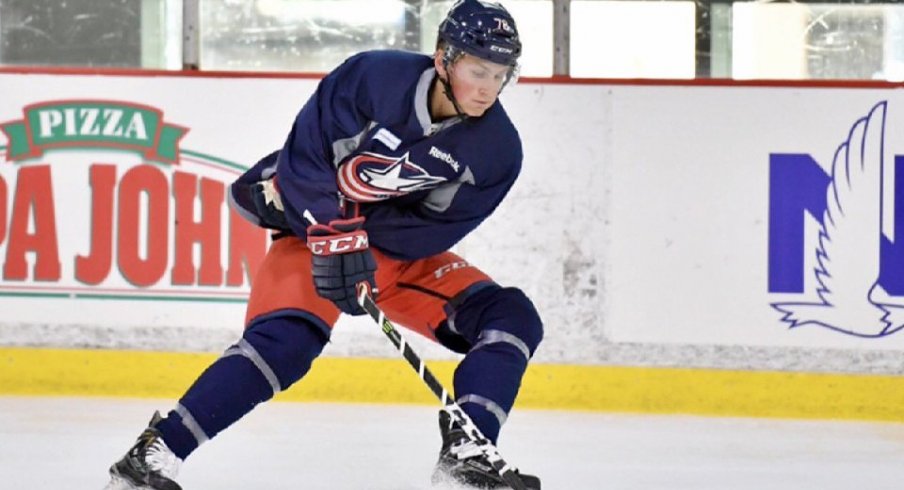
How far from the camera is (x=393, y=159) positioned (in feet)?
9.37

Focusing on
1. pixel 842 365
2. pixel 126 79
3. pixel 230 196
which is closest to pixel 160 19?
pixel 126 79

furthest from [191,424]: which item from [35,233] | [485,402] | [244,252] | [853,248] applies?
[853,248]

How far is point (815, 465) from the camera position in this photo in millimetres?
3553

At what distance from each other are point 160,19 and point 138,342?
1044mm

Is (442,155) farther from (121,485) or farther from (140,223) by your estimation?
(140,223)

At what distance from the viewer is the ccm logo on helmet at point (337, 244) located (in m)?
2.69

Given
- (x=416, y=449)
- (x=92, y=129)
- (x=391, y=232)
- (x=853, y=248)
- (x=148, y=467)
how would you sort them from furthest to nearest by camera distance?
(x=92, y=129) < (x=853, y=248) < (x=416, y=449) < (x=391, y=232) < (x=148, y=467)

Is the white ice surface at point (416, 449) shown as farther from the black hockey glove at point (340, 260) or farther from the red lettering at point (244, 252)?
the black hockey glove at point (340, 260)

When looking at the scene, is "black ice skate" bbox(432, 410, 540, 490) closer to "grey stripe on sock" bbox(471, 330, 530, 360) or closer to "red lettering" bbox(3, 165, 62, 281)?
"grey stripe on sock" bbox(471, 330, 530, 360)

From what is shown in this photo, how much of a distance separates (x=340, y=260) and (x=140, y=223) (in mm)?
2172

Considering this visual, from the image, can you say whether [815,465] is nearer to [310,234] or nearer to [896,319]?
[896,319]

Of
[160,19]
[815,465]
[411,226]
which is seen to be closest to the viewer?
[411,226]

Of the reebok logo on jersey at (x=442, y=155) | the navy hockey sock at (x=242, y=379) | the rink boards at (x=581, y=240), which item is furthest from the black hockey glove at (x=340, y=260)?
the rink boards at (x=581, y=240)

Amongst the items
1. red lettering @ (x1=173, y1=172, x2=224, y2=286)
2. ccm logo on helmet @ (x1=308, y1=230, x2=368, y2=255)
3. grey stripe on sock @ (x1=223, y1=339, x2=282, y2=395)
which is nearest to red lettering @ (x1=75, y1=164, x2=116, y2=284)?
red lettering @ (x1=173, y1=172, x2=224, y2=286)
